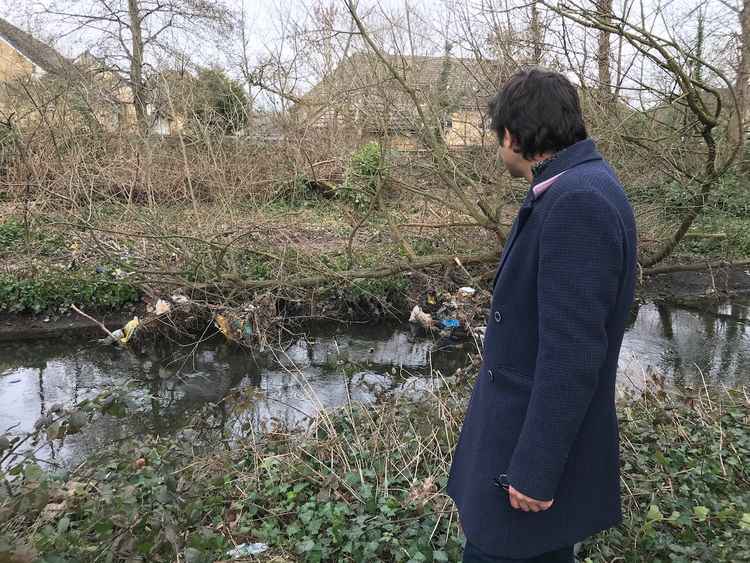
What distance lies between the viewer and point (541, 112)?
1.40 metres

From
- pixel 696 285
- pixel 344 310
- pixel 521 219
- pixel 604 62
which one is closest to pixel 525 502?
pixel 521 219

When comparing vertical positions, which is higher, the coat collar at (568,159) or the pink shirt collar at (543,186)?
the coat collar at (568,159)

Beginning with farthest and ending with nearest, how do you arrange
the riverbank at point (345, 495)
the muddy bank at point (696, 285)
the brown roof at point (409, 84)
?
the muddy bank at point (696, 285) → the brown roof at point (409, 84) → the riverbank at point (345, 495)

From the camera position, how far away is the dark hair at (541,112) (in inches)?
55.1

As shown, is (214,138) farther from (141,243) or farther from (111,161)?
(141,243)

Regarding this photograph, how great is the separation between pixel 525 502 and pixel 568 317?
1.50 feet

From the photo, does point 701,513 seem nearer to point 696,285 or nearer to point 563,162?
point 563,162

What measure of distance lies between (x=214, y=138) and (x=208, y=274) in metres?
3.64

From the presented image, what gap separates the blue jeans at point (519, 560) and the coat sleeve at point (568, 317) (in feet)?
0.91

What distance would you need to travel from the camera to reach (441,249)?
7594 millimetres

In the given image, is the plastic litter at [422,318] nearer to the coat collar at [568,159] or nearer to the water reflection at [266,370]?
the water reflection at [266,370]

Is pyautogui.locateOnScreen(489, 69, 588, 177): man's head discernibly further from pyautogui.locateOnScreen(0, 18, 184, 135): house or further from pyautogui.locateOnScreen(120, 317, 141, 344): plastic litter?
pyautogui.locateOnScreen(0, 18, 184, 135): house

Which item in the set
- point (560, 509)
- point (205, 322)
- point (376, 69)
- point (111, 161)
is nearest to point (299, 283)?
point (205, 322)

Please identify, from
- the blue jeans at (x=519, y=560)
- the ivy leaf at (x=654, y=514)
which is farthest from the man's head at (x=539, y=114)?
→ the ivy leaf at (x=654, y=514)
